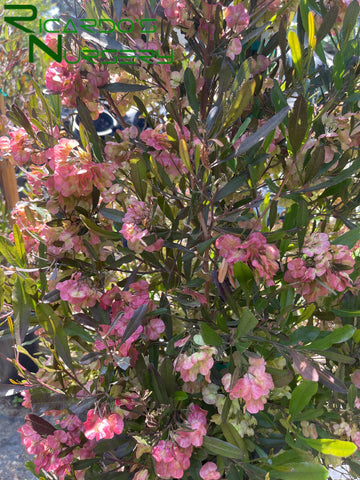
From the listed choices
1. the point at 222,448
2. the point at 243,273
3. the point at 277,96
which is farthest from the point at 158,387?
the point at 277,96

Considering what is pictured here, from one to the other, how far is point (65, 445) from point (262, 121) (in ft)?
2.15

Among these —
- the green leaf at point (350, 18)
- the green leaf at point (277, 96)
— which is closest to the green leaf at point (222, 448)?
the green leaf at point (277, 96)

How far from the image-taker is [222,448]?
2.04ft

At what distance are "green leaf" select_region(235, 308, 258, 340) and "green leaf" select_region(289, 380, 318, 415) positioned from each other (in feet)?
0.40

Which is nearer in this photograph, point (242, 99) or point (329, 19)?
point (242, 99)

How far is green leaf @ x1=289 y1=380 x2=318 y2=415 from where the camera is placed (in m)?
0.61

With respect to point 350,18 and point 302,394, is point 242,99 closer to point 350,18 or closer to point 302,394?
point 350,18

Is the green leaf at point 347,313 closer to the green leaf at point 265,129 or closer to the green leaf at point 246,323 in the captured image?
the green leaf at point 246,323

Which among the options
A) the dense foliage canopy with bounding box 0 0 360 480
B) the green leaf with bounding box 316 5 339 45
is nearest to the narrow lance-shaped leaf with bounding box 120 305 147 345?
the dense foliage canopy with bounding box 0 0 360 480

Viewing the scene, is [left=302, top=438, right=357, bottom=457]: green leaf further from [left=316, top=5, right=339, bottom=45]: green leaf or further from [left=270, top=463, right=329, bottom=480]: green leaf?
[left=316, top=5, right=339, bottom=45]: green leaf

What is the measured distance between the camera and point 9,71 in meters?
2.22

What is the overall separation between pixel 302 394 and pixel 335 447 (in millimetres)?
78

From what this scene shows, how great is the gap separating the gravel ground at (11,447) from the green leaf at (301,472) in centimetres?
135

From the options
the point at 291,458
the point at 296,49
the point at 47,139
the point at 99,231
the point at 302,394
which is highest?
the point at 296,49
